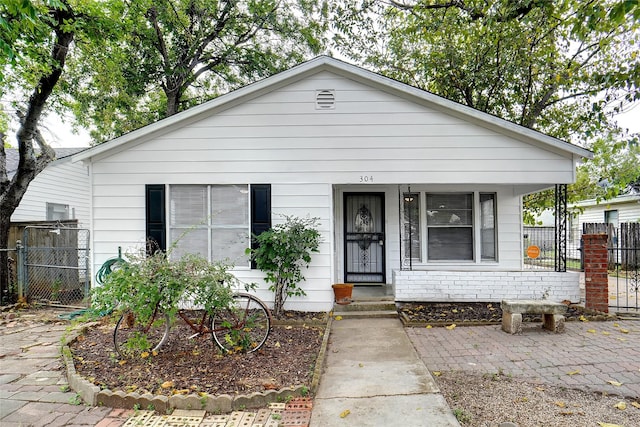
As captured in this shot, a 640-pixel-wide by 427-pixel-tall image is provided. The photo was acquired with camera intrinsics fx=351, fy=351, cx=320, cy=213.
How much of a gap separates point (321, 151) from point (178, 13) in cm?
945

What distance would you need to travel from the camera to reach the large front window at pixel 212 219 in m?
6.63

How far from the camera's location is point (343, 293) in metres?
6.52

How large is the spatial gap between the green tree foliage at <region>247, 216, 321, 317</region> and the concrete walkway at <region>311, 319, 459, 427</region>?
56.9 inches

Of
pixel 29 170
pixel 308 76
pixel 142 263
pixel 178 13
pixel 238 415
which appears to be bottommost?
pixel 238 415

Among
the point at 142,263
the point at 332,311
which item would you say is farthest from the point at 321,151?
the point at 142,263

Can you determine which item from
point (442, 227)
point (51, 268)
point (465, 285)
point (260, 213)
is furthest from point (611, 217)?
point (51, 268)

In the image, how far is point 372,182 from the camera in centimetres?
654

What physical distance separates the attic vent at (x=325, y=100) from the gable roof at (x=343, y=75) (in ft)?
1.30

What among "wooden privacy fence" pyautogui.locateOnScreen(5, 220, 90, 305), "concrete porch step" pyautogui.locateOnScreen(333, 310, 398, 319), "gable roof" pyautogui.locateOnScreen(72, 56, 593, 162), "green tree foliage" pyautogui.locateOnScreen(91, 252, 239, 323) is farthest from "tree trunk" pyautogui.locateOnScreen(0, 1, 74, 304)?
"concrete porch step" pyautogui.locateOnScreen(333, 310, 398, 319)

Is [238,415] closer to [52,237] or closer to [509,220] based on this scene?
[509,220]

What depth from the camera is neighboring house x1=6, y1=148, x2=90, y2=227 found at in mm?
11969

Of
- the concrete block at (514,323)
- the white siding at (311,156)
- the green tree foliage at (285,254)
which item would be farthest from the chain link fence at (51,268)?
the concrete block at (514,323)

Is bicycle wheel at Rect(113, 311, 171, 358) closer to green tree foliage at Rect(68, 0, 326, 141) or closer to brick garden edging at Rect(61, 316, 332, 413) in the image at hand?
brick garden edging at Rect(61, 316, 332, 413)

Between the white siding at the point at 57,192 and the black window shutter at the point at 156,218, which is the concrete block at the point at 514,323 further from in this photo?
the white siding at the point at 57,192
